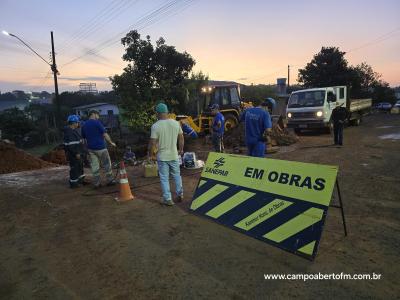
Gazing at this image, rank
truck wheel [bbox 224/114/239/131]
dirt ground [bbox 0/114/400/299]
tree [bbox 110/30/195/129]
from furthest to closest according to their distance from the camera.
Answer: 1. tree [bbox 110/30/195/129]
2. truck wheel [bbox 224/114/239/131]
3. dirt ground [bbox 0/114/400/299]

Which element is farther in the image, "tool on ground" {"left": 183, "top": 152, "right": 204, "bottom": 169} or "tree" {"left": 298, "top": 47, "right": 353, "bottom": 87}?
"tree" {"left": 298, "top": 47, "right": 353, "bottom": 87}

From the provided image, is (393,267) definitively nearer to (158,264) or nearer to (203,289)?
(203,289)

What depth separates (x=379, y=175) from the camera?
800cm

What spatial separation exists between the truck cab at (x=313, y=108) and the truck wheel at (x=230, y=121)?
314cm

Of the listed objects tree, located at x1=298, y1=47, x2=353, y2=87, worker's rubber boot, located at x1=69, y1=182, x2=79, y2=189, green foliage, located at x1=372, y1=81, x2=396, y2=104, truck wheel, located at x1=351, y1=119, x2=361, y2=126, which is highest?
tree, located at x1=298, y1=47, x2=353, y2=87

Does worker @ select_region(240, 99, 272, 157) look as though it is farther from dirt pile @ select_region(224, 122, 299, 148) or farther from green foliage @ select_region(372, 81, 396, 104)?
green foliage @ select_region(372, 81, 396, 104)

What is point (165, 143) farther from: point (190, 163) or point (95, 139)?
point (190, 163)

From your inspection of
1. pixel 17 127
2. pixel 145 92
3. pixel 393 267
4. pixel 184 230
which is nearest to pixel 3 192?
pixel 184 230

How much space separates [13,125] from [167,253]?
3748 cm

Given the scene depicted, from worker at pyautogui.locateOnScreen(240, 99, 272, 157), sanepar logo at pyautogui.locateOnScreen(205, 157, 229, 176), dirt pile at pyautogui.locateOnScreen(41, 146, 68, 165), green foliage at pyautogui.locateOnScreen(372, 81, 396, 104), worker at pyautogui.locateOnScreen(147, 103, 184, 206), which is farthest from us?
green foliage at pyautogui.locateOnScreen(372, 81, 396, 104)

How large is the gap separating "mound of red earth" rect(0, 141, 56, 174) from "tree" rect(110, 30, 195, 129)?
540 inches

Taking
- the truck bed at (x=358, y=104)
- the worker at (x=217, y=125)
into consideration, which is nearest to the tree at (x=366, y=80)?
the truck bed at (x=358, y=104)

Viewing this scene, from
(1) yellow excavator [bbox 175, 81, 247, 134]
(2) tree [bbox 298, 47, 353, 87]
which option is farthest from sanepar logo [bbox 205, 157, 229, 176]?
(2) tree [bbox 298, 47, 353, 87]

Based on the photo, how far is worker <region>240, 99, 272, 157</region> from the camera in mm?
6309
